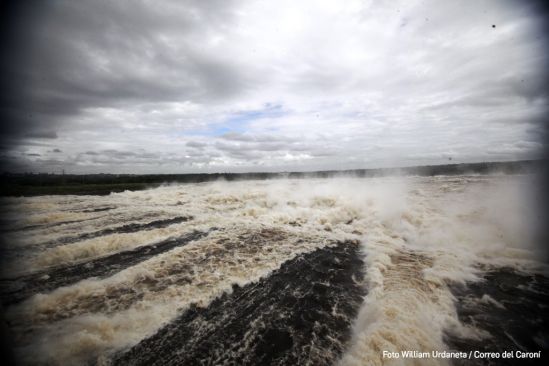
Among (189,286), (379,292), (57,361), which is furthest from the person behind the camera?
(189,286)

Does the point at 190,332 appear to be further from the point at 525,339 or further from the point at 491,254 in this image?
the point at 491,254

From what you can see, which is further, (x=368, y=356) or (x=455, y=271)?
(x=455, y=271)

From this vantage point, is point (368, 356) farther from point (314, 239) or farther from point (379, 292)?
point (314, 239)

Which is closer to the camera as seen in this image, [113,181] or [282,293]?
[282,293]

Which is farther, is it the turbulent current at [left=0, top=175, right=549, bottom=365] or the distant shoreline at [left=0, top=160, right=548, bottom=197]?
the distant shoreline at [left=0, top=160, right=548, bottom=197]

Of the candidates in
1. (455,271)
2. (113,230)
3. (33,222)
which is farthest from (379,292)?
(33,222)

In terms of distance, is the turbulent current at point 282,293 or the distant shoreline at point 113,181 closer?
the turbulent current at point 282,293

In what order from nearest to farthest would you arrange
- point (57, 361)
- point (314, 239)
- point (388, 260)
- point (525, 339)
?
point (57, 361), point (525, 339), point (388, 260), point (314, 239)
